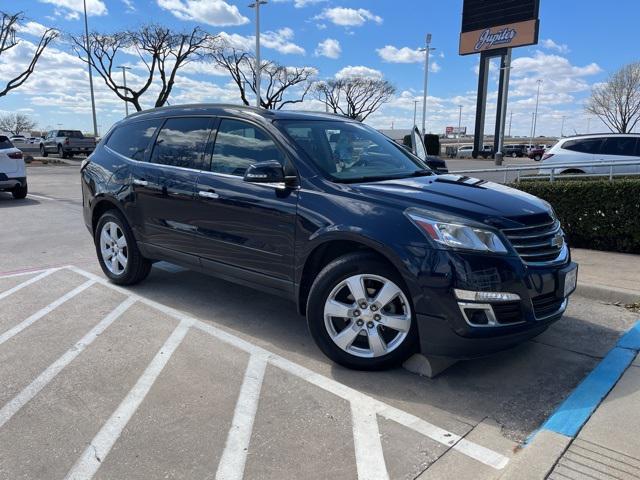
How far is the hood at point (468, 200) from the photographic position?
3260 millimetres

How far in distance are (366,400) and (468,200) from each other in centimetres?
145

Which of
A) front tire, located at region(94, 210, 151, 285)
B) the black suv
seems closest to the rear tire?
front tire, located at region(94, 210, 151, 285)

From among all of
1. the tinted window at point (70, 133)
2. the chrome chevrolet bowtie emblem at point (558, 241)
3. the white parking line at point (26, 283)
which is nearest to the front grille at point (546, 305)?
the chrome chevrolet bowtie emblem at point (558, 241)

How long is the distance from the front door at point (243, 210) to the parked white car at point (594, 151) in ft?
31.2

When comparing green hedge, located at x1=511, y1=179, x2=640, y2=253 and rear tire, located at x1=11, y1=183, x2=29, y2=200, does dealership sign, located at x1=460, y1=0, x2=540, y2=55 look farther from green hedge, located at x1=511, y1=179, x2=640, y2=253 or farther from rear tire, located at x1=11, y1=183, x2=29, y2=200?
rear tire, located at x1=11, y1=183, x2=29, y2=200

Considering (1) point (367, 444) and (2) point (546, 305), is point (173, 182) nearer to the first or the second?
(1) point (367, 444)

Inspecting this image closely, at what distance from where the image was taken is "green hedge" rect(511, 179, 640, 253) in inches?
258

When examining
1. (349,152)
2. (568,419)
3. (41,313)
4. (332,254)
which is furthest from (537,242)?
(41,313)

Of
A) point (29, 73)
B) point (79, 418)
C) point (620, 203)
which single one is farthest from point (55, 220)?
point (29, 73)

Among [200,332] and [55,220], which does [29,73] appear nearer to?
[55,220]

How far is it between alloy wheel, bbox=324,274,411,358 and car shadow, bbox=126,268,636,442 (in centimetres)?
22

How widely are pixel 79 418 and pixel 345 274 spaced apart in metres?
1.81

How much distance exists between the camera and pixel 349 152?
428cm

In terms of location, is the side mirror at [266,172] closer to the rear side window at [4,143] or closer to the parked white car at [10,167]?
the parked white car at [10,167]
